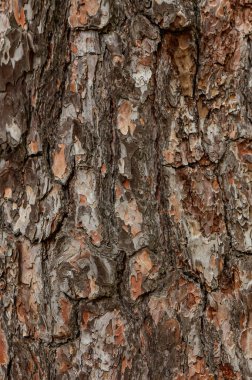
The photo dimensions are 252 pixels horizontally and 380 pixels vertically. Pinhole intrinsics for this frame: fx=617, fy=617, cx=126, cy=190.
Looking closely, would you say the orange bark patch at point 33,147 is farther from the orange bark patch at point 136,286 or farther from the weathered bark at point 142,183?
the orange bark patch at point 136,286

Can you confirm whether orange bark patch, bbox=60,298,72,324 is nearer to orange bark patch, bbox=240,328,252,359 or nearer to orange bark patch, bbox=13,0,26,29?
orange bark patch, bbox=240,328,252,359

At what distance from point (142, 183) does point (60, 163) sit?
0.57 feet

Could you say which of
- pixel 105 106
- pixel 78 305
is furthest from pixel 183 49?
pixel 78 305

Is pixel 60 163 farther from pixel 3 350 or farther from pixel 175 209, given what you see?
pixel 3 350

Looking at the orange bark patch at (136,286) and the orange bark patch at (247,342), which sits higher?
the orange bark patch at (136,286)

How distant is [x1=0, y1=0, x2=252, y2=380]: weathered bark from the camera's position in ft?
4.06

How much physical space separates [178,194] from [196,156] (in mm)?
86

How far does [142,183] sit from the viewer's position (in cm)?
125

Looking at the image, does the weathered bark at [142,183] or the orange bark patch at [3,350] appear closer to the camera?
the weathered bark at [142,183]

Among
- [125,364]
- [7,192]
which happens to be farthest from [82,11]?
[125,364]

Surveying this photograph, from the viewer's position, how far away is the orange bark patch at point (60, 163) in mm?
1259

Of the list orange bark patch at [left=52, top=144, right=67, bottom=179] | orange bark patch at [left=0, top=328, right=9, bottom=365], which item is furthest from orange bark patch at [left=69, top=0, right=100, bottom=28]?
orange bark patch at [left=0, top=328, right=9, bottom=365]

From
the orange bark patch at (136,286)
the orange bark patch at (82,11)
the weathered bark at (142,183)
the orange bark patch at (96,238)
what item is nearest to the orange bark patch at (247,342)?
the weathered bark at (142,183)

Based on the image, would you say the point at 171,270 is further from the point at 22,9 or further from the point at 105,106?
the point at 22,9
